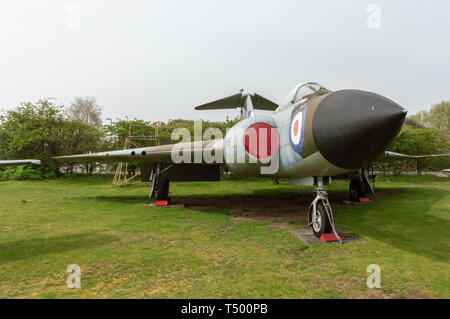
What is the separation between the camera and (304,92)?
5578 mm

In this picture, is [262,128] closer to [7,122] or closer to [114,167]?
[114,167]

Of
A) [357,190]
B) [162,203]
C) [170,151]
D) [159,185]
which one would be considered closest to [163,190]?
[159,185]

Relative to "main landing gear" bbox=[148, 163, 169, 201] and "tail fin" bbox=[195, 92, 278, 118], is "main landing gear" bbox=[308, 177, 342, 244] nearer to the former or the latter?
"main landing gear" bbox=[148, 163, 169, 201]

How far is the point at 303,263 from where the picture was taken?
12.4 feet

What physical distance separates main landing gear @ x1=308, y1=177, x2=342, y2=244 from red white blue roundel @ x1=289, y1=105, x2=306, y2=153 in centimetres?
92

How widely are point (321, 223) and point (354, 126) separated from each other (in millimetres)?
2181

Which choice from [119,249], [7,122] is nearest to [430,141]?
[119,249]

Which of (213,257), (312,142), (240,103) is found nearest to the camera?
(213,257)

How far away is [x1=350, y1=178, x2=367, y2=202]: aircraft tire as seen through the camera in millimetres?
9844

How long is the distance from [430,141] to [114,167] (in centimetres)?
2700

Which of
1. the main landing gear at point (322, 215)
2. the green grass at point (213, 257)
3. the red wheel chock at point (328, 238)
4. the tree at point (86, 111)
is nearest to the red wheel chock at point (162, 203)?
the green grass at point (213, 257)

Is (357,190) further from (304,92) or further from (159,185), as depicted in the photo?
(159,185)

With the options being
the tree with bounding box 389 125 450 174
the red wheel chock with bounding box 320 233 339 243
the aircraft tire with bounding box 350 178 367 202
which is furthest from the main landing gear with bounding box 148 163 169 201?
the tree with bounding box 389 125 450 174

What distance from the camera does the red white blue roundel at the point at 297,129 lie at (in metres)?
4.68
